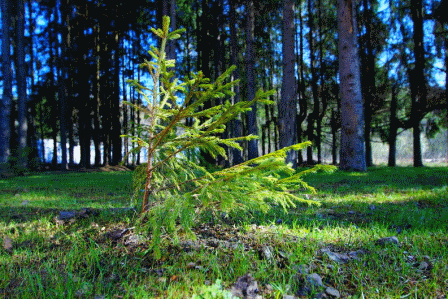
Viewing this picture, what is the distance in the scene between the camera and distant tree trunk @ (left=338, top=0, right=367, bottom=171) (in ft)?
32.1

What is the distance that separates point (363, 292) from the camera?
5.59ft

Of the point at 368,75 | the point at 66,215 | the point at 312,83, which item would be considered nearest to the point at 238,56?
the point at 312,83

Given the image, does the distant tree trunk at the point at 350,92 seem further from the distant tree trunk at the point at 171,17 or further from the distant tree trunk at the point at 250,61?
the distant tree trunk at the point at 171,17

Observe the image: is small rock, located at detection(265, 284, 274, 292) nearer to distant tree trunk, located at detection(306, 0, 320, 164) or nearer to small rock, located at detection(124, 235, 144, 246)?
small rock, located at detection(124, 235, 144, 246)

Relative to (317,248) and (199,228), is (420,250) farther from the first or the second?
(199,228)

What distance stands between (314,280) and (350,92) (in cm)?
930

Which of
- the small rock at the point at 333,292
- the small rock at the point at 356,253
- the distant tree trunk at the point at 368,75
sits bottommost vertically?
the small rock at the point at 333,292

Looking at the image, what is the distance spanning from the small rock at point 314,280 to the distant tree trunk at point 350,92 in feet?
29.3

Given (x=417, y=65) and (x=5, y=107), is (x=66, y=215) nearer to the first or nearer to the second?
(x=5, y=107)

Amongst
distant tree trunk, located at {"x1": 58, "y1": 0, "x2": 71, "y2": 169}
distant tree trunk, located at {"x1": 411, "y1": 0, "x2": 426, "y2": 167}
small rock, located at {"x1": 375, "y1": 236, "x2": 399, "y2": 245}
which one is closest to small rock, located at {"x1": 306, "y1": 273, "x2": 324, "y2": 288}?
small rock, located at {"x1": 375, "y1": 236, "x2": 399, "y2": 245}

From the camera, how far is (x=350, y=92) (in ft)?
32.2

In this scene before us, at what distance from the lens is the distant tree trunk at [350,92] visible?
9.80 meters

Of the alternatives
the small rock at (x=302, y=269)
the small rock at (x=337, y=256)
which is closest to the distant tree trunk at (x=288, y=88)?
the small rock at (x=337, y=256)

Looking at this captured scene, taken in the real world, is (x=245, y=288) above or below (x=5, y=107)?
below
